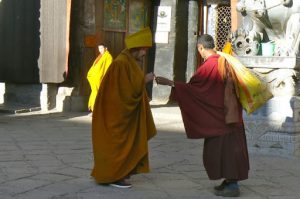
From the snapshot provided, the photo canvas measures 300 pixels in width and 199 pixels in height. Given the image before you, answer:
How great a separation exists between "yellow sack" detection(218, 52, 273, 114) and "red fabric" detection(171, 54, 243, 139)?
0.09 metres

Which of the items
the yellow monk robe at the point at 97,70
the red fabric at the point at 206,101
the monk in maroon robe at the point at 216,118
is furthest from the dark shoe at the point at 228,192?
the yellow monk robe at the point at 97,70

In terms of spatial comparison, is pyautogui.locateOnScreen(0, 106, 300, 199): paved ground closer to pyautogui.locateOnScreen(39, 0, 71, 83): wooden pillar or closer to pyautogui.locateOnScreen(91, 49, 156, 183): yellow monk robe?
pyautogui.locateOnScreen(91, 49, 156, 183): yellow monk robe

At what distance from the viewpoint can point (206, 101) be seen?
5.02 metres

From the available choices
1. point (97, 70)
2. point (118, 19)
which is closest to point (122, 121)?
point (97, 70)

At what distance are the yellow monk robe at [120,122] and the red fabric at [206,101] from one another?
1.31 ft

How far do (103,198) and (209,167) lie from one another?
3.21 feet

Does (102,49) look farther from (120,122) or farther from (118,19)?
(120,122)

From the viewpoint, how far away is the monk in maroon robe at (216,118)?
4996mm

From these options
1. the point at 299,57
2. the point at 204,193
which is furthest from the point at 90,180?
the point at 299,57

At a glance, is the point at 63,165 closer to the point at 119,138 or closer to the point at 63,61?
the point at 119,138

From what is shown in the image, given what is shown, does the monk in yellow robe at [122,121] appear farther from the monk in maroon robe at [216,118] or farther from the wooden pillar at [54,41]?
the wooden pillar at [54,41]

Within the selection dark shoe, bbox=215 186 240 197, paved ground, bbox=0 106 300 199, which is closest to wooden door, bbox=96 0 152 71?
paved ground, bbox=0 106 300 199

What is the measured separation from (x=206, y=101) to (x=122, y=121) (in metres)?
0.79

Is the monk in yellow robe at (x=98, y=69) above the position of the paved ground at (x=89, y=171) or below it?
above
